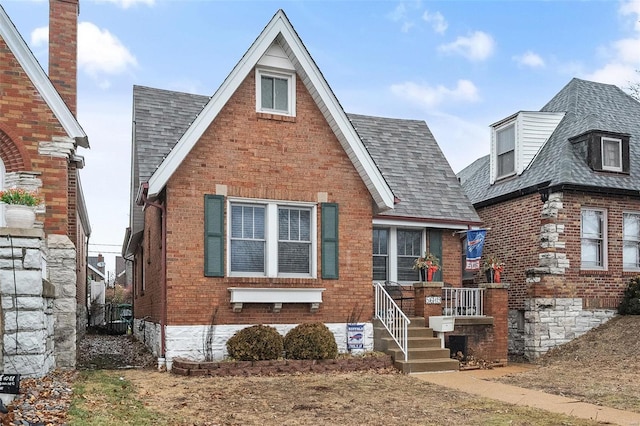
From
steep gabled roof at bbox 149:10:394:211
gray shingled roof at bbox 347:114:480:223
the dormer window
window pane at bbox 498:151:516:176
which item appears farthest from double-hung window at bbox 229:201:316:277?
the dormer window

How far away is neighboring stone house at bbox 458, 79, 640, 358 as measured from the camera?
1652cm

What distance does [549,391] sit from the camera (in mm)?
11180

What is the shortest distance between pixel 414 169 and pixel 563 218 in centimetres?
407

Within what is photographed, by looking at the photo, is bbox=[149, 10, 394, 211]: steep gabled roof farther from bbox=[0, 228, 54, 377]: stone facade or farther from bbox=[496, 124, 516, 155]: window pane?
Answer: bbox=[496, 124, 516, 155]: window pane

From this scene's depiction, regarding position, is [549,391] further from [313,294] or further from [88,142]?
[88,142]

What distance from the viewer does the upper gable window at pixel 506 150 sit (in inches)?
739

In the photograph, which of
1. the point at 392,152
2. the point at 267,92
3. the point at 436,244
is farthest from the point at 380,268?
the point at 267,92

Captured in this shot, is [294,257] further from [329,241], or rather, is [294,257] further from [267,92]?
[267,92]

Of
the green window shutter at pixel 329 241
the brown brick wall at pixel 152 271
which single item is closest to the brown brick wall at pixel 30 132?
the brown brick wall at pixel 152 271

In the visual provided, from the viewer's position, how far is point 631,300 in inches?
664

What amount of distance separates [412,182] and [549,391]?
7473 millimetres

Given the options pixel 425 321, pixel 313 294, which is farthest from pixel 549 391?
pixel 313 294

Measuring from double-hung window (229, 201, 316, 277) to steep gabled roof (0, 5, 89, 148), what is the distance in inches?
139

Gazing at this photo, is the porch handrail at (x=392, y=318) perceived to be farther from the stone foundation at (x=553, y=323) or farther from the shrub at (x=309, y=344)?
the stone foundation at (x=553, y=323)
